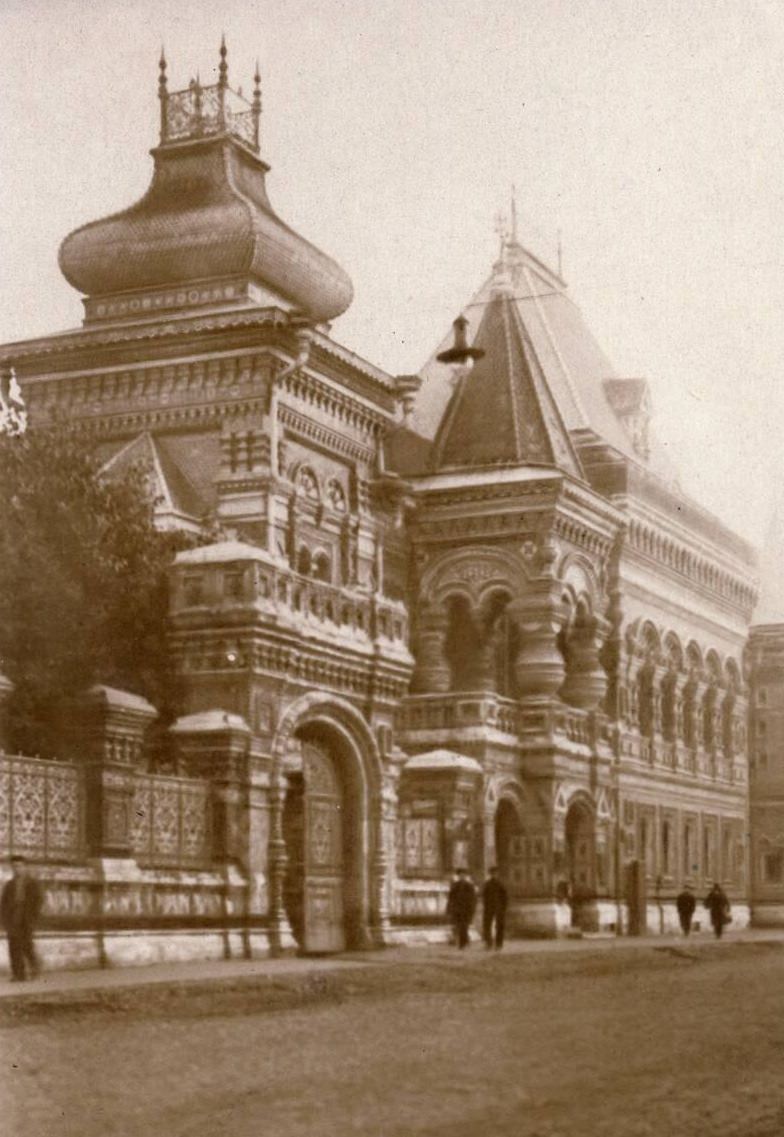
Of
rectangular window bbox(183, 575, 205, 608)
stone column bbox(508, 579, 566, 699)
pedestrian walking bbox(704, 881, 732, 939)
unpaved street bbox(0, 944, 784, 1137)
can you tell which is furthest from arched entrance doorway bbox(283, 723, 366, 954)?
pedestrian walking bbox(704, 881, 732, 939)

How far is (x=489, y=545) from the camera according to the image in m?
32.7

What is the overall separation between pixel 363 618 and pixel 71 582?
3.37 m

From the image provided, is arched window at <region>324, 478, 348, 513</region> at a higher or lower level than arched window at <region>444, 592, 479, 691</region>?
higher

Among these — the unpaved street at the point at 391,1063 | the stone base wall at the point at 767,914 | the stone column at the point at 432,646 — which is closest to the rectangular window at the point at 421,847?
the stone column at the point at 432,646

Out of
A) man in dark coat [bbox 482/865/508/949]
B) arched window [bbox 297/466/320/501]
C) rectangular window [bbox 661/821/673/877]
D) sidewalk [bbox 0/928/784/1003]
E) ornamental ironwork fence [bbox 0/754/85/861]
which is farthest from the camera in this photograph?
rectangular window [bbox 661/821/673/877]

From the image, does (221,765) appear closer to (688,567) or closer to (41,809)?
(41,809)

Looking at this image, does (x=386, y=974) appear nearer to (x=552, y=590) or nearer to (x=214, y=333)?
(x=214, y=333)

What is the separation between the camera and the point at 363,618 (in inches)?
967

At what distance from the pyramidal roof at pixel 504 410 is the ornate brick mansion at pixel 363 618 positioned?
0.06 metres

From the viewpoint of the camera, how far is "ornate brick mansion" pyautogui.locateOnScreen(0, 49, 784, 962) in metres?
21.2

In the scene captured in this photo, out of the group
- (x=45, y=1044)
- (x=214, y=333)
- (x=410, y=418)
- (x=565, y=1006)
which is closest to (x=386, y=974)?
(x=565, y=1006)

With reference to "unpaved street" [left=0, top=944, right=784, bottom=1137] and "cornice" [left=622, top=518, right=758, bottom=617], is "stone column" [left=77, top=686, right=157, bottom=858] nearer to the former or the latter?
"unpaved street" [left=0, top=944, right=784, bottom=1137]

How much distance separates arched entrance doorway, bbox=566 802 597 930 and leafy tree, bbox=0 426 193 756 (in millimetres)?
9869

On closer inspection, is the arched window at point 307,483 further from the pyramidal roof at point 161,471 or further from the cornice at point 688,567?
the cornice at point 688,567
